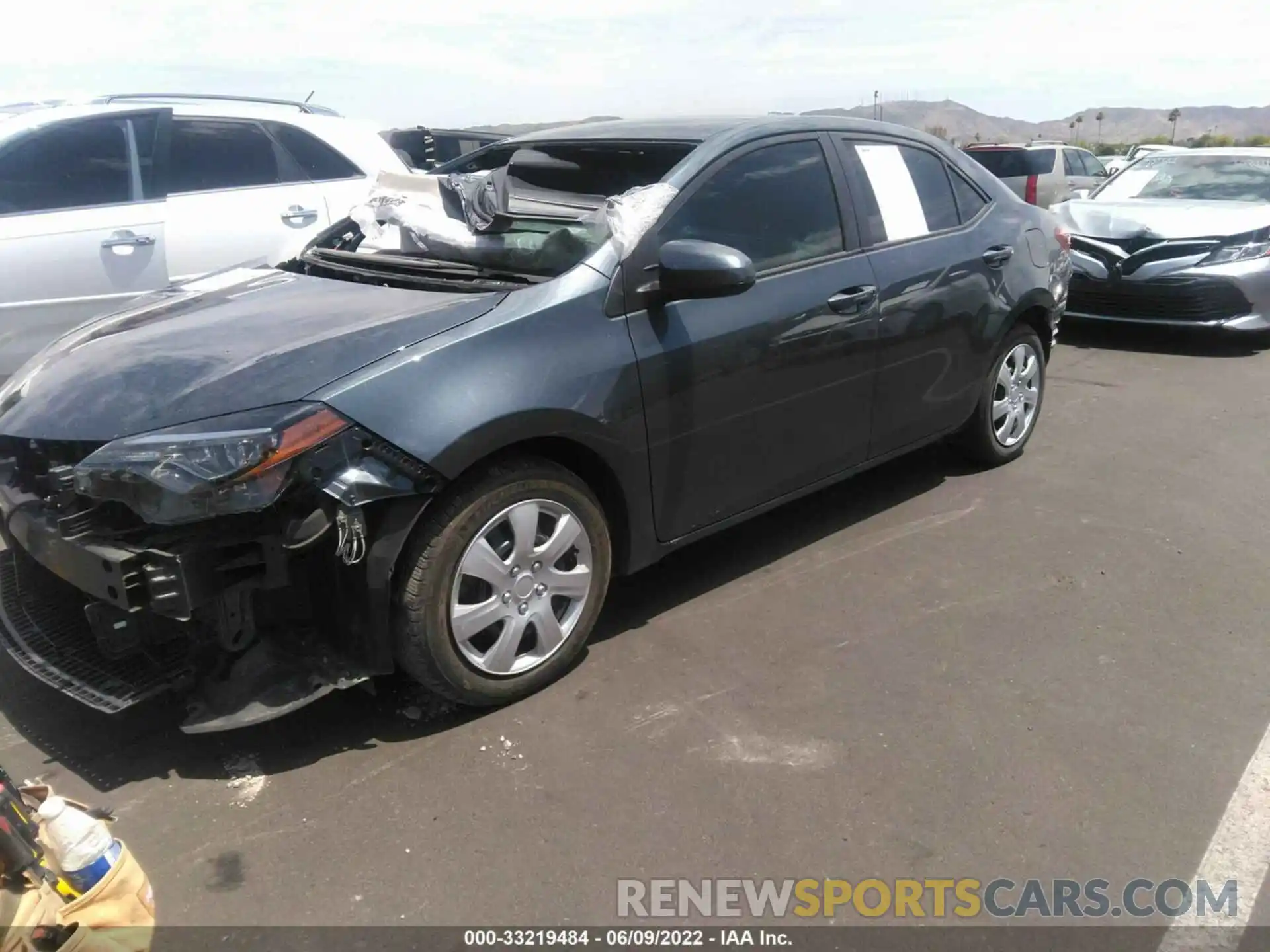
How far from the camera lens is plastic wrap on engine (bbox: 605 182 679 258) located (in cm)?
328

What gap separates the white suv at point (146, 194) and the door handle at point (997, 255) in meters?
3.12

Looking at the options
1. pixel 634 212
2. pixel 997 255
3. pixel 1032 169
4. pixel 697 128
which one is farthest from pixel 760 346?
pixel 1032 169

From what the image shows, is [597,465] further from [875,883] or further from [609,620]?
[875,883]

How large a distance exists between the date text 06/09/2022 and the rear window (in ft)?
42.7

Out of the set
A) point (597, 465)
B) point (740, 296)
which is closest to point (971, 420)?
point (740, 296)

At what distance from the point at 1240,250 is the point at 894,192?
4717 mm

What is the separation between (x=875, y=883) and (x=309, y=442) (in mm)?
1730

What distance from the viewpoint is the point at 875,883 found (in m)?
2.48

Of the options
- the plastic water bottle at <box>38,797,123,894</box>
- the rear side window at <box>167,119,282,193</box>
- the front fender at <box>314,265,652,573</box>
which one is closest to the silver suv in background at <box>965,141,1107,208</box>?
the rear side window at <box>167,119,282,193</box>

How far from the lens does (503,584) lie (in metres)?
3.01

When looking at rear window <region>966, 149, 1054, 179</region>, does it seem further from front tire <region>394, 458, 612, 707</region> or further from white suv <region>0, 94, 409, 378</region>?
front tire <region>394, 458, 612, 707</region>

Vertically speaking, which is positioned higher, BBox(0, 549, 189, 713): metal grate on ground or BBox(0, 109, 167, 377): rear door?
BBox(0, 109, 167, 377): rear door

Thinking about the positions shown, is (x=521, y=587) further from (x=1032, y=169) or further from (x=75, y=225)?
(x=1032, y=169)

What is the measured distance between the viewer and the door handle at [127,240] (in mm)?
5270
